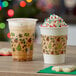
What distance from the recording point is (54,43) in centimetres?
142

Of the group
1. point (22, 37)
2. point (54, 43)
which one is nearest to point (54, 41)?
point (54, 43)

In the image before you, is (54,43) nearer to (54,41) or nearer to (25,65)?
(54,41)

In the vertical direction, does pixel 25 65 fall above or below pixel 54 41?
below

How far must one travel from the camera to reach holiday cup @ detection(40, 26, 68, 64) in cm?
142

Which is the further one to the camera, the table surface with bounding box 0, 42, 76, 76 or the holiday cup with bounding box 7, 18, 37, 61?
the holiday cup with bounding box 7, 18, 37, 61

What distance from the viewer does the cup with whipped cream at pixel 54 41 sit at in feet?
4.66

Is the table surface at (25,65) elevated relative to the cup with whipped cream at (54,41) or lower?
lower

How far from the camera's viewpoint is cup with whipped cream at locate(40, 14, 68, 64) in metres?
1.42

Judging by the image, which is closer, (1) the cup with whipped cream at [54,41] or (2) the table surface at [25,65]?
(2) the table surface at [25,65]

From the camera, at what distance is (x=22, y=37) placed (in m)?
1.48

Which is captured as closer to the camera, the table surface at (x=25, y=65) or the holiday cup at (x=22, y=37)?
the table surface at (x=25, y=65)

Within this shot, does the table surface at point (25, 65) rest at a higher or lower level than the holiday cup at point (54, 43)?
lower

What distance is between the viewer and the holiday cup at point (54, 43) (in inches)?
56.0

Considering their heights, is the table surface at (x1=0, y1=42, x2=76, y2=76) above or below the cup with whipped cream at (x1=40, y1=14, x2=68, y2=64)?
below
